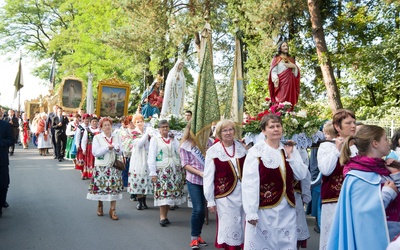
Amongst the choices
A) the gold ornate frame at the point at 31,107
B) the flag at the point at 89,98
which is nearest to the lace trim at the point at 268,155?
the flag at the point at 89,98

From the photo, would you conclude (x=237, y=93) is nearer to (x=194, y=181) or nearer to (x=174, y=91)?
(x=194, y=181)

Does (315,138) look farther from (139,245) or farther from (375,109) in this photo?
(375,109)

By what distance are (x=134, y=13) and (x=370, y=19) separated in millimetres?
11478

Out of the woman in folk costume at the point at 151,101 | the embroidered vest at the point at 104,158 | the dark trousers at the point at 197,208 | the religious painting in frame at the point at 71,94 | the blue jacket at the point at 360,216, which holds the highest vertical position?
the religious painting in frame at the point at 71,94

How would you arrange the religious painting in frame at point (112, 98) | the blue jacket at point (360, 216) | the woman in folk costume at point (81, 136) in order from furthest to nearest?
the religious painting in frame at point (112, 98) < the woman in folk costume at point (81, 136) < the blue jacket at point (360, 216)

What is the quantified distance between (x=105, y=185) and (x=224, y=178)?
352 centimetres

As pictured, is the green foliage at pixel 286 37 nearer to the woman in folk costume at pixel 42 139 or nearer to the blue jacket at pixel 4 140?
the woman in folk costume at pixel 42 139

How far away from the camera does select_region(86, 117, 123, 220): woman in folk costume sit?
826cm

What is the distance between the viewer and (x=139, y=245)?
6.63 meters

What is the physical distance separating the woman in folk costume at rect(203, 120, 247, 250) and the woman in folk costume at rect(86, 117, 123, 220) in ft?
10.9

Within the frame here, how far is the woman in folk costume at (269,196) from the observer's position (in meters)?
4.54

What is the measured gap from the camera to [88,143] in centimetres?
1209

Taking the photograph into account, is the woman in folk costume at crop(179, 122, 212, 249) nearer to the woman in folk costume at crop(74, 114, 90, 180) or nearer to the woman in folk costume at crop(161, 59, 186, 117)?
the woman in folk costume at crop(161, 59, 186, 117)

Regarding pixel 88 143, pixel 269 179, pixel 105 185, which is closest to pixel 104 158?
pixel 105 185
